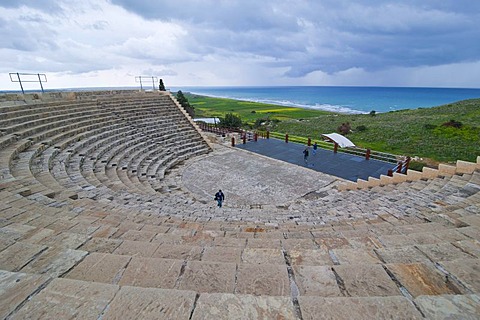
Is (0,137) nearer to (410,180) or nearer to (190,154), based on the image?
(190,154)

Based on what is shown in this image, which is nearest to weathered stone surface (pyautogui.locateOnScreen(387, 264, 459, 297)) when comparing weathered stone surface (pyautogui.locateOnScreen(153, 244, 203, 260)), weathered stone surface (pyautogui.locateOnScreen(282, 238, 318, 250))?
weathered stone surface (pyautogui.locateOnScreen(282, 238, 318, 250))

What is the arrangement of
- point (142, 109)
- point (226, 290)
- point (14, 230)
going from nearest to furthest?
point (226, 290) → point (14, 230) → point (142, 109)

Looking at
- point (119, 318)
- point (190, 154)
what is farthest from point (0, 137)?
point (119, 318)

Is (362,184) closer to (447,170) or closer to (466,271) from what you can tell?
(447,170)

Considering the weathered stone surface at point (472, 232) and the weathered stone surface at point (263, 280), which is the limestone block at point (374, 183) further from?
the weathered stone surface at point (263, 280)

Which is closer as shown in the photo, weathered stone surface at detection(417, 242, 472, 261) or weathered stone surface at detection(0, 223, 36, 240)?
weathered stone surface at detection(417, 242, 472, 261)

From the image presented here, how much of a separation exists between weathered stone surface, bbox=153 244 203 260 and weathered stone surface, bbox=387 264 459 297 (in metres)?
2.17

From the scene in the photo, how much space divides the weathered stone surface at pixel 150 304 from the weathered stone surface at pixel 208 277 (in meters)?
0.28

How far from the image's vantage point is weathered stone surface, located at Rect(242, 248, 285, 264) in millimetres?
2851

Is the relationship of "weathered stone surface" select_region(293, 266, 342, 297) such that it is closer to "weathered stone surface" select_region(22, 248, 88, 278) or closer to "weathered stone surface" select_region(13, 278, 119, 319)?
"weathered stone surface" select_region(13, 278, 119, 319)

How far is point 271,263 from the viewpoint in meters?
2.78

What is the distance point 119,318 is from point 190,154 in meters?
14.9

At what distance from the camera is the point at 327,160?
1474 centimetres

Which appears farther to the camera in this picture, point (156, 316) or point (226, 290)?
point (226, 290)
